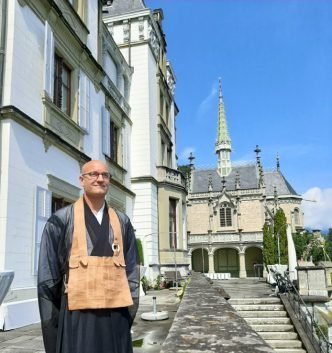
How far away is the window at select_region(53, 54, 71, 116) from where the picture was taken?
10.2 m

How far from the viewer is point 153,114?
63.9 ft

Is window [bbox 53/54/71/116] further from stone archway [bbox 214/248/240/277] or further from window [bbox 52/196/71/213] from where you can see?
stone archway [bbox 214/248/240/277]

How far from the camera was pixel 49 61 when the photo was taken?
9.22 m

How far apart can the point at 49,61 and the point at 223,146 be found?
47.7 meters

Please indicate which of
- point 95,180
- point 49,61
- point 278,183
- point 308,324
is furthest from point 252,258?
point 95,180

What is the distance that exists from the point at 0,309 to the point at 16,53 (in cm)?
515

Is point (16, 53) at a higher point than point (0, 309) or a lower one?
higher

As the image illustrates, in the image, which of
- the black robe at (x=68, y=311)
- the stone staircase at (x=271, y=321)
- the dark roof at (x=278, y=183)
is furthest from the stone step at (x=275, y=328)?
the dark roof at (x=278, y=183)

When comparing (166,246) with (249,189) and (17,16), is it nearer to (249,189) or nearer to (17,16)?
(17,16)

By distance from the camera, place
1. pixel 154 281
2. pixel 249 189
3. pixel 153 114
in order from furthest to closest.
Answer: pixel 249 189 < pixel 153 114 < pixel 154 281

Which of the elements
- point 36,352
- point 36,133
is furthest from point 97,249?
point 36,133

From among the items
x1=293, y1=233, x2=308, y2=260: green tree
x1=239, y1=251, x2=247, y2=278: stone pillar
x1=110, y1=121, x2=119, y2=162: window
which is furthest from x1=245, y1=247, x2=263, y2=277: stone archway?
x1=110, y1=121, x2=119, y2=162: window

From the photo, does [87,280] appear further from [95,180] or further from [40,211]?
[40,211]

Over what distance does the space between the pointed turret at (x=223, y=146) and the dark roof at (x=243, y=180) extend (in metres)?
1.09
